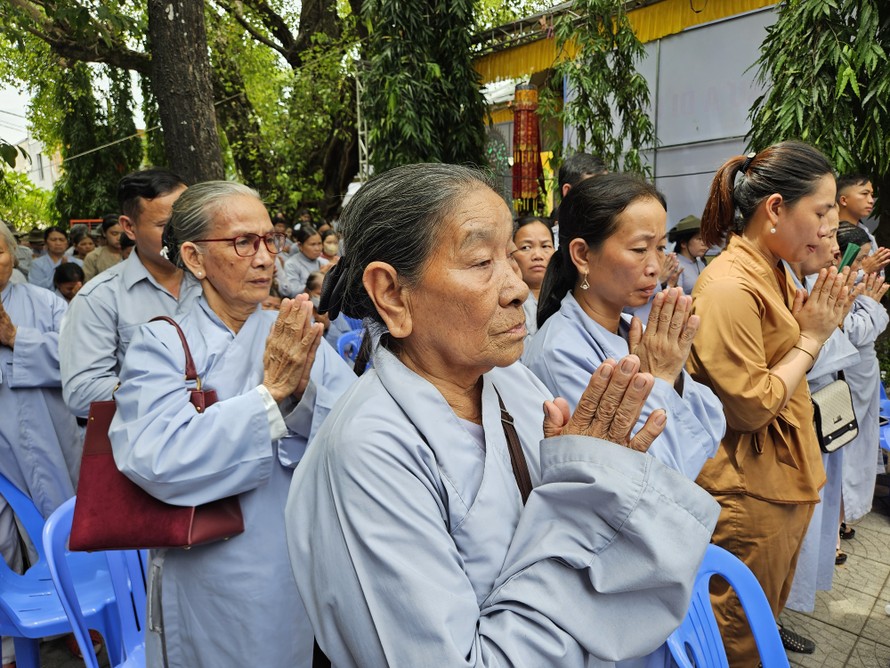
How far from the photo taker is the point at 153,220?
2.67 m

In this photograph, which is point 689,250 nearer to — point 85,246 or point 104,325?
point 104,325

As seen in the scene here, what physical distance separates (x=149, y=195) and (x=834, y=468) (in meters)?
2.98

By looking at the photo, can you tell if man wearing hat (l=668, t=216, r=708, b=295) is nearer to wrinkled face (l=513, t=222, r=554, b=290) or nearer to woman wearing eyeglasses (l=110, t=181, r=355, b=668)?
wrinkled face (l=513, t=222, r=554, b=290)

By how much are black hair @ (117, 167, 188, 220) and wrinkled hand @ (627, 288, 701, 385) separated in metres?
1.98

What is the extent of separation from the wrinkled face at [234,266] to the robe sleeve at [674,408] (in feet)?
2.79

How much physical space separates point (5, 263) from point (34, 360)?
0.44 m

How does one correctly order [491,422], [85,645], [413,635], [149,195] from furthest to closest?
[149,195] < [85,645] < [491,422] < [413,635]

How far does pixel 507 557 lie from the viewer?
1047 mm

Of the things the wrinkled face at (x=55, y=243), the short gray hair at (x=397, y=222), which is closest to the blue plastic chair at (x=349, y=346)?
the short gray hair at (x=397, y=222)

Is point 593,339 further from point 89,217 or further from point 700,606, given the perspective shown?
point 89,217

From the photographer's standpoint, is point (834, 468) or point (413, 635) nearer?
point (413, 635)

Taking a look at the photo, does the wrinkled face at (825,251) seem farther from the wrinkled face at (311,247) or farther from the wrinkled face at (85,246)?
the wrinkled face at (85,246)

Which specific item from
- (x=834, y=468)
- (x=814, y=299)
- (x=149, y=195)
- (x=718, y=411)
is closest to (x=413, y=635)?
(x=718, y=411)

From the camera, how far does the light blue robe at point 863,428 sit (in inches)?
126
